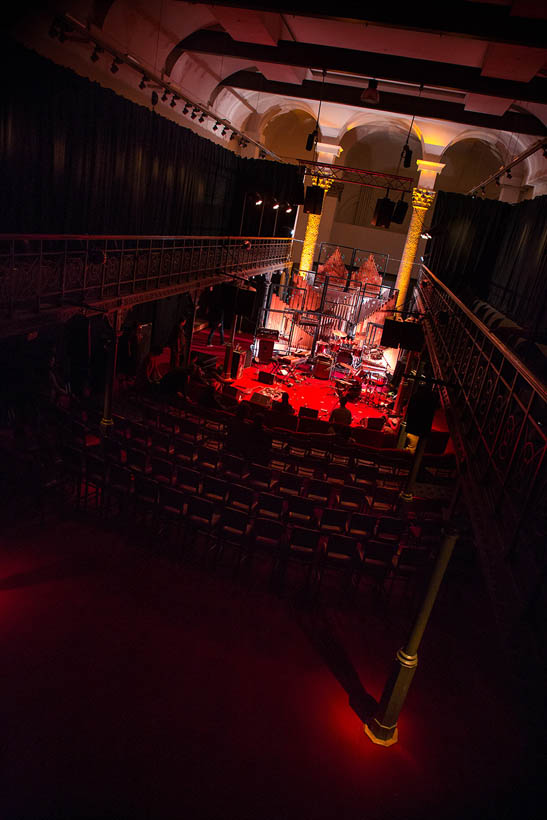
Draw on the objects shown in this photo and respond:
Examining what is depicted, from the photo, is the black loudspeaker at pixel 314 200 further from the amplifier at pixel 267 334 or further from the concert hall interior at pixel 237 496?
the amplifier at pixel 267 334

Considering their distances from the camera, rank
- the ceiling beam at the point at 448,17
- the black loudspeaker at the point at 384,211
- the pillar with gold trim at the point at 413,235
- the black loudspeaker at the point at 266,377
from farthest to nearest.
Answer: the pillar with gold trim at the point at 413,235 → the black loudspeaker at the point at 266,377 → the black loudspeaker at the point at 384,211 → the ceiling beam at the point at 448,17

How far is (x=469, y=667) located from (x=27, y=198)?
10495mm

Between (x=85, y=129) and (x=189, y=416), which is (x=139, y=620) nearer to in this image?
(x=189, y=416)

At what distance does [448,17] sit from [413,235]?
14463 mm

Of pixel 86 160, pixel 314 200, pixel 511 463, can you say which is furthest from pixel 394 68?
pixel 511 463

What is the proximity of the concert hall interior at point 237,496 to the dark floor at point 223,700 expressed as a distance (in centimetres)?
3

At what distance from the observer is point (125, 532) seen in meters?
7.47

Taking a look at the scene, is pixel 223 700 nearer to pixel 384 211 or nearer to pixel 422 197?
pixel 384 211

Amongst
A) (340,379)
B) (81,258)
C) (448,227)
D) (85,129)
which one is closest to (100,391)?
(81,258)

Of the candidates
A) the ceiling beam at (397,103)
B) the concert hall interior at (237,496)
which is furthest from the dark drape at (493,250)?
the ceiling beam at (397,103)

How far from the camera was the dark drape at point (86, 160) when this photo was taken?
8.70 m

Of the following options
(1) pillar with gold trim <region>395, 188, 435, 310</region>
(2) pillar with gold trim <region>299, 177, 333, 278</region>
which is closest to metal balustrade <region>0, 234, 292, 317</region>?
(2) pillar with gold trim <region>299, 177, 333, 278</region>

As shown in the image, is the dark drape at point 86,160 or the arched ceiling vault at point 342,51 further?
the dark drape at point 86,160

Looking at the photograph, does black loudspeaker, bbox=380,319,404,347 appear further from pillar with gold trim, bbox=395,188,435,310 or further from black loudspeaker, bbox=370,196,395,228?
pillar with gold trim, bbox=395,188,435,310
